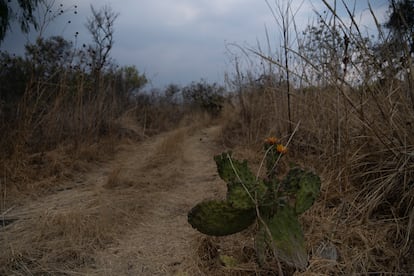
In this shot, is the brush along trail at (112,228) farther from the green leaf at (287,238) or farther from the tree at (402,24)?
the tree at (402,24)

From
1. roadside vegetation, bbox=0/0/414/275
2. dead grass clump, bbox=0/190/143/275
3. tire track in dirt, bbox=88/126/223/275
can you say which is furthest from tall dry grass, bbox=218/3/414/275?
dead grass clump, bbox=0/190/143/275

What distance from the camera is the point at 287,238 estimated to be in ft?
3.97

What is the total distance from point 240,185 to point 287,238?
28 cm

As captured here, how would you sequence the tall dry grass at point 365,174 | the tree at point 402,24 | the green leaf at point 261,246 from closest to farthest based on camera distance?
the green leaf at point 261,246 < the tall dry grass at point 365,174 < the tree at point 402,24

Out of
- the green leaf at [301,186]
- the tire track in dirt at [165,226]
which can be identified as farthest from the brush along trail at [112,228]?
the green leaf at [301,186]

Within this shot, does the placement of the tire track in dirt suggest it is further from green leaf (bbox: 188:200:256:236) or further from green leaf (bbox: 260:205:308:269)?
green leaf (bbox: 260:205:308:269)

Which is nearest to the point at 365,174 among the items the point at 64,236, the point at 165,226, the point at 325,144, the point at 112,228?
the point at 325,144

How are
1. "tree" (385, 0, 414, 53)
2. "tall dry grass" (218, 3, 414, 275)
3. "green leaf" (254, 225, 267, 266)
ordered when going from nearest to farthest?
"green leaf" (254, 225, 267, 266) → "tall dry grass" (218, 3, 414, 275) → "tree" (385, 0, 414, 53)

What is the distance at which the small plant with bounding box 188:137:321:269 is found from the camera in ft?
3.91

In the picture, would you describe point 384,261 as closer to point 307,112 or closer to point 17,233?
point 307,112

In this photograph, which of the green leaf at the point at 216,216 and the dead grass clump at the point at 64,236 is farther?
the dead grass clump at the point at 64,236

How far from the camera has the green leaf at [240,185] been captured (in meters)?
1.22

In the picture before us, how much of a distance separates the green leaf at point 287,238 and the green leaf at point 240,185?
0.11m

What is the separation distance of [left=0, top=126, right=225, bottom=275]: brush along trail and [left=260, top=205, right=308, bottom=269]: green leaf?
42cm
